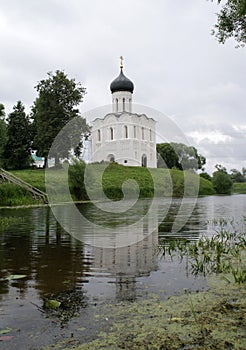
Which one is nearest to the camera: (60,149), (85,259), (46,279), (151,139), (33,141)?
(46,279)

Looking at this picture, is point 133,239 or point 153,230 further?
point 153,230

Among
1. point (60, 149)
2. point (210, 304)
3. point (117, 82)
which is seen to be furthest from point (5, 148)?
point (210, 304)

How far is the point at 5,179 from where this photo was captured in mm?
30234

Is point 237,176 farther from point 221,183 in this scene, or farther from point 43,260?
point 43,260

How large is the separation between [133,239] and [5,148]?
50.3 m

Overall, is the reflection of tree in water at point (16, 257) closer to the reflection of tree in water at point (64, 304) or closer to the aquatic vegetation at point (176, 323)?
the reflection of tree in water at point (64, 304)

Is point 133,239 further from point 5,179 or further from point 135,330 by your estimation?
point 5,179

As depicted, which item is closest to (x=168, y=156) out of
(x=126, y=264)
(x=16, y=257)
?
(x=16, y=257)

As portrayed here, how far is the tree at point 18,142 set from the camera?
57.0 meters

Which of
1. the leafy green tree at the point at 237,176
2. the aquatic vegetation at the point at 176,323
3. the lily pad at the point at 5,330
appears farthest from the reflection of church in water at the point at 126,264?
the leafy green tree at the point at 237,176

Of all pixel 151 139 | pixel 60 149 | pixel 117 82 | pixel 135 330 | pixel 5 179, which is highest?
pixel 117 82

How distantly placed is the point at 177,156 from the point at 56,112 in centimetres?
4059

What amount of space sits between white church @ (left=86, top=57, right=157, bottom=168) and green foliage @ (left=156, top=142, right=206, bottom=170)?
8.11 metres

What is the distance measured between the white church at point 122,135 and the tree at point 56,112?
13.9m
